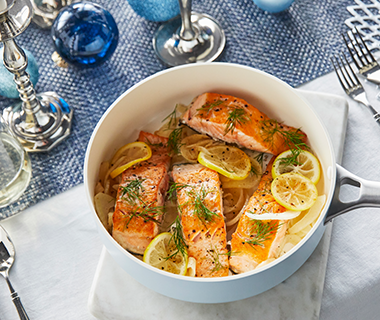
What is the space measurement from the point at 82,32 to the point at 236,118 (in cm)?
70

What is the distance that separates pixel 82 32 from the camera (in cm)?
164

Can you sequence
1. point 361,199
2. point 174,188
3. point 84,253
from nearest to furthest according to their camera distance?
point 361,199 < point 174,188 < point 84,253

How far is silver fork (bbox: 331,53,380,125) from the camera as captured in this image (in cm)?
156

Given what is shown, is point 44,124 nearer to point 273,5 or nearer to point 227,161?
point 227,161

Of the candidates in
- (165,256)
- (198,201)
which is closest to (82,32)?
(198,201)

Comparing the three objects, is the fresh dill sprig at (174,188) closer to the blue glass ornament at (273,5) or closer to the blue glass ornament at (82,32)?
the blue glass ornament at (82,32)

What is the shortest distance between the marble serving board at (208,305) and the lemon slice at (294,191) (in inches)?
6.3


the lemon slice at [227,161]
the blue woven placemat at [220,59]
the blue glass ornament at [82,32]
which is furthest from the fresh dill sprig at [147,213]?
the blue glass ornament at [82,32]

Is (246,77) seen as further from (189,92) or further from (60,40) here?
(60,40)

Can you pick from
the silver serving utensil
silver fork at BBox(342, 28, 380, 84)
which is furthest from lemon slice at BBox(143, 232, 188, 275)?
silver fork at BBox(342, 28, 380, 84)

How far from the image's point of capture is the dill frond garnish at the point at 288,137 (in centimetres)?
136

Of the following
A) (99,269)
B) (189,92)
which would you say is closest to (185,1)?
(189,92)

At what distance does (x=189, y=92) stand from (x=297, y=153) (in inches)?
17.0

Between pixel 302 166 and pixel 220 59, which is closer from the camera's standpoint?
pixel 302 166
